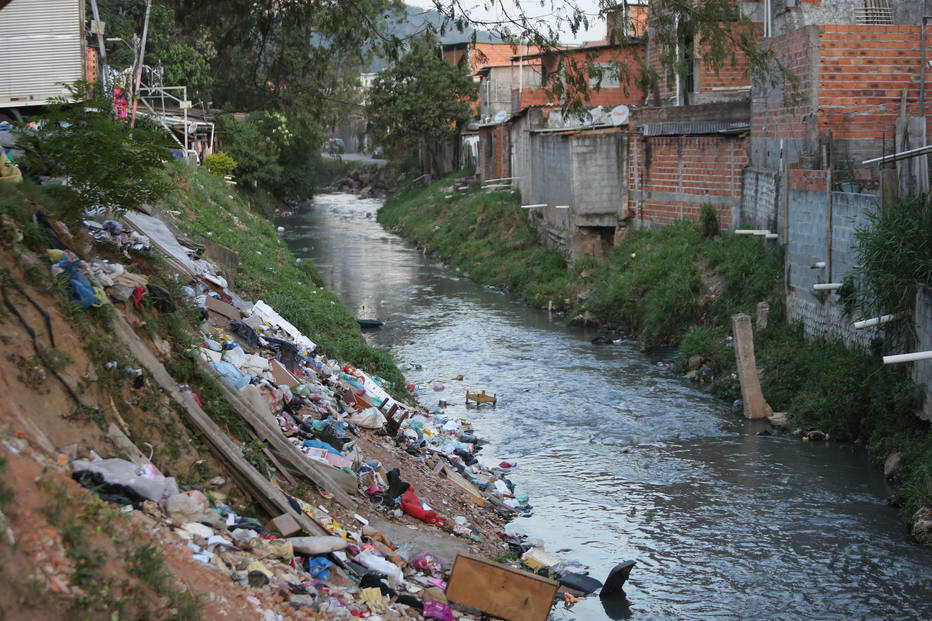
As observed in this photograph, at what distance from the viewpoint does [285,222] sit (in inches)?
1388

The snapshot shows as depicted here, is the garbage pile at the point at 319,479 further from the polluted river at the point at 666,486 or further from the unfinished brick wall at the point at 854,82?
the unfinished brick wall at the point at 854,82

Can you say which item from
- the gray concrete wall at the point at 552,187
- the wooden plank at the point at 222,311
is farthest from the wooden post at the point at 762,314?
the wooden plank at the point at 222,311

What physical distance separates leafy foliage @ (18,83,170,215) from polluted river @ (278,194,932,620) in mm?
4371

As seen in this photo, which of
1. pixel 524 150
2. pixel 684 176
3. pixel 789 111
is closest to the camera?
pixel 789 111

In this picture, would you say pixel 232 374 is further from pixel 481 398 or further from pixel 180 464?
pixel 481 398

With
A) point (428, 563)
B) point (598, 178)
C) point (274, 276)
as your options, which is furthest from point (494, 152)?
point (428, 563)

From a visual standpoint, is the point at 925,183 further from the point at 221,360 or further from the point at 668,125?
the point at 668,125

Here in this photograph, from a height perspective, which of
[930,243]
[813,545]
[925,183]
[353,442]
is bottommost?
[813,545]

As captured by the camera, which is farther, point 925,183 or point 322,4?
point 925,183

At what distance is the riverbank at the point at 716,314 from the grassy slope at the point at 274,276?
469 centimetres

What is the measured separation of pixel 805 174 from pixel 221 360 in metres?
8.05

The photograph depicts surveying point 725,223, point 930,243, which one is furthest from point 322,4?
point 725,223

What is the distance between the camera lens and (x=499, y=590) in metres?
5.81

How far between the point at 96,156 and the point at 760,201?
33.8 ft
